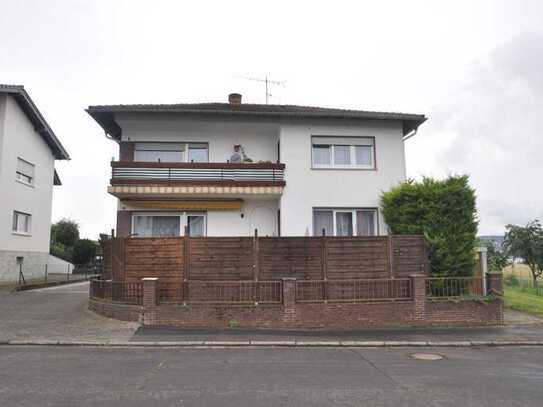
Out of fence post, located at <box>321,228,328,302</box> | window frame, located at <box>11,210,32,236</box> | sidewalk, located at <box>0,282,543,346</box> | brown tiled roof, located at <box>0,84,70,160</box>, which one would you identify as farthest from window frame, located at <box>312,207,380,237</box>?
window frame, located at <box>11,210,32,236</box>

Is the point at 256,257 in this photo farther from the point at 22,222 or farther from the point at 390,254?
the point at 22,222

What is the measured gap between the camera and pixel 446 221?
42.7 ft

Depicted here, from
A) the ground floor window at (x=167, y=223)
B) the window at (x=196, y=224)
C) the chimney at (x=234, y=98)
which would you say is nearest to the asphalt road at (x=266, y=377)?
the ground floor window at (x=167, y=223)

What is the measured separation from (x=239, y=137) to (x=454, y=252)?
353 inches

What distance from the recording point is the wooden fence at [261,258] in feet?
40.3

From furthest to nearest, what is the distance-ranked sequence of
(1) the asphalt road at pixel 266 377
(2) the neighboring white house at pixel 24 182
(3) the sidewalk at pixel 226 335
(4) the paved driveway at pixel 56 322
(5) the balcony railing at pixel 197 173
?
(2) the neighboring white house at pixel 24 182, (5) the balcony railing at pixel 197 173, (4) the paved driveway at pixel 56 322, (3) the sidewalk at pixel 226 335, (1) the asphalt road at pixel 266 377

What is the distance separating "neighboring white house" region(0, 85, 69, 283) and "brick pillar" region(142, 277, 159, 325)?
14.4m

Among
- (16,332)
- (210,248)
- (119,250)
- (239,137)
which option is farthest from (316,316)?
(239,137)

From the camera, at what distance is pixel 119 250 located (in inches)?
500

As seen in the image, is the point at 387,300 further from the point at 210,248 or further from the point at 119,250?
the point at 119,250

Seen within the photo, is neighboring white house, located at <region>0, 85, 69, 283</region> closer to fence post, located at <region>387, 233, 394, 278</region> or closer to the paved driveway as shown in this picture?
the paved driveway

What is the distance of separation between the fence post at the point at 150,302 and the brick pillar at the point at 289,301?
3298mm

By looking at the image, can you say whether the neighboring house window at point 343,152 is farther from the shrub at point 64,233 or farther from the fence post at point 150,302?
the shrub at point 64,233

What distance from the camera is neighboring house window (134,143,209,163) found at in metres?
17.2
